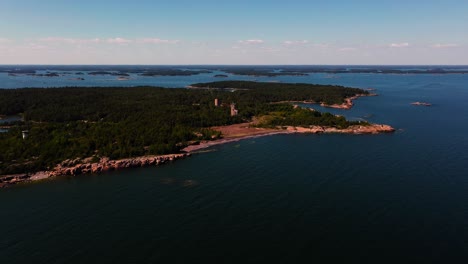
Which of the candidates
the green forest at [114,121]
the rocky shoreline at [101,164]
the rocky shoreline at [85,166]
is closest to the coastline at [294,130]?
the rocky shoreline at [101,164]

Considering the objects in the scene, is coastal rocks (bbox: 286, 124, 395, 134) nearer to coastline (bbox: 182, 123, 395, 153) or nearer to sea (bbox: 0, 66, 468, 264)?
coastline (bbox: 182, 123, 395, 153)

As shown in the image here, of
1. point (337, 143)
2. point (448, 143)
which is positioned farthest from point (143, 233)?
point (448, 143)

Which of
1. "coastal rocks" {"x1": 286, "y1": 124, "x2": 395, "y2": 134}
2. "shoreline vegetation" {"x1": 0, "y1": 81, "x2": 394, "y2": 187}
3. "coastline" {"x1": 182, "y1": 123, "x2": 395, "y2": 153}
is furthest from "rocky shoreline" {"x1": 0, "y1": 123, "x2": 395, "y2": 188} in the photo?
"coastal rocks" {"x1": 286, "y1": 124, "x2": 395, "y2": 134}

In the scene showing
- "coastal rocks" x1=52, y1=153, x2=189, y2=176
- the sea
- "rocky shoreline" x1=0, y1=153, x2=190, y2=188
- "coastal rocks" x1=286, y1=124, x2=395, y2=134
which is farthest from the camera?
"coastal rocks" x1=286, y1=124, x2=395, y2=134

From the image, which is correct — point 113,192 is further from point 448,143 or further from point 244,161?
point 448,143

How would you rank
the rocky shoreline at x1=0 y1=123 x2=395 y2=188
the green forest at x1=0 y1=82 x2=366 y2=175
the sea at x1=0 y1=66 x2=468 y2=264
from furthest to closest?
1. the green forest at x1=0 y1=82 x2=366 y2=175
2. the rocky shoreline at x1=0 y1=123 x2=395 y2=188
3. the sea at x1=0 y1=66 x2=468 y2=264

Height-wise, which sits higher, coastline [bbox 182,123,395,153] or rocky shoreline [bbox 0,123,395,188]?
coastline [bbox 182,123,395,153]

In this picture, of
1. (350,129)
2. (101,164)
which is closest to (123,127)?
(101,164)
